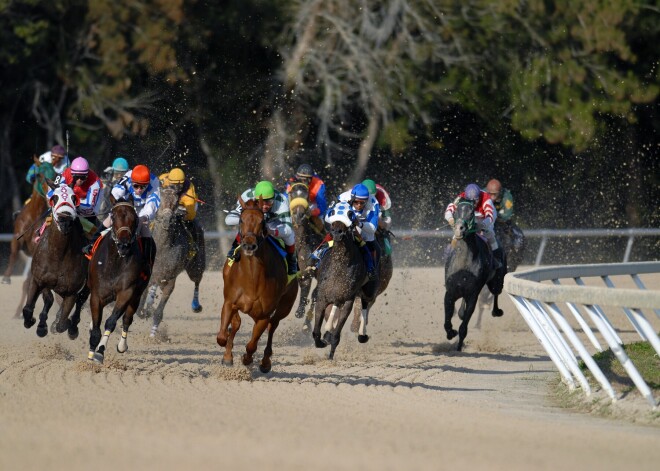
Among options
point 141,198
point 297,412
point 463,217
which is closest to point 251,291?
point 141,198

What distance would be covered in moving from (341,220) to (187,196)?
3101 mm

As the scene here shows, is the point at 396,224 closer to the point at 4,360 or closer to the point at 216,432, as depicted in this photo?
the point at 4,360

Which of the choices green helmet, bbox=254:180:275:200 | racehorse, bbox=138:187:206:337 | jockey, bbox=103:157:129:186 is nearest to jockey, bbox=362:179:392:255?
racehorse, bbox=138:187:206:337

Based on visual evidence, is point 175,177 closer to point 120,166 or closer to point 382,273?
point 120,166

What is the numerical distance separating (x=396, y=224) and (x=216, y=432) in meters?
19.4

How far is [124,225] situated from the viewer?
35.4ft

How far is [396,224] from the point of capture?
2681 cm

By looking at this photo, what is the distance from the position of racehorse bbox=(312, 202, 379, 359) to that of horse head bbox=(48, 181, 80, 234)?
2551 mm

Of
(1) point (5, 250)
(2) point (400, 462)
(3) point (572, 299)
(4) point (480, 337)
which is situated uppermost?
(3) point (572, 299)

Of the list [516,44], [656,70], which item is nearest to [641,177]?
[656,70]

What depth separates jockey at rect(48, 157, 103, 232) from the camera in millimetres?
12188

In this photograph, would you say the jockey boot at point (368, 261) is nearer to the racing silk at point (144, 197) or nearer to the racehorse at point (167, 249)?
the racing silk at point (144, 197)

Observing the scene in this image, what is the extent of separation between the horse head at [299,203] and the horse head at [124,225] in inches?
171

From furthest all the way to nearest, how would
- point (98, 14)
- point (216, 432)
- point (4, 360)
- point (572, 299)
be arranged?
point (98, 14)
point (4, 360)
point (572, 299)
point (216, 432)
